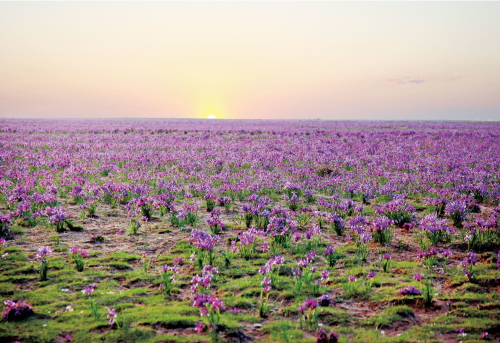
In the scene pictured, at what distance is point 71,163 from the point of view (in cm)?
1933

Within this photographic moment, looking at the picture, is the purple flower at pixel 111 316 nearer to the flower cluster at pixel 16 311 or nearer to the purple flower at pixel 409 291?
the flower cluster at pixel 16 311

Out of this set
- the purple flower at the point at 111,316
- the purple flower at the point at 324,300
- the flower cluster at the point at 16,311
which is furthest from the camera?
the purple flower at the point at 324,300

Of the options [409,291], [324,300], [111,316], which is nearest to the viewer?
[111,316]

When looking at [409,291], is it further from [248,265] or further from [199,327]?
[199,327]

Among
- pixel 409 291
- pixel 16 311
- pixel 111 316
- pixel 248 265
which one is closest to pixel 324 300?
pixel 409 291

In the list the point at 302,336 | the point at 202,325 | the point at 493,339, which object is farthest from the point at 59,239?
the point at 493,339

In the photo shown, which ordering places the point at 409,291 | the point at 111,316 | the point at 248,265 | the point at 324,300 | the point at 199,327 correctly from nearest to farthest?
the point at 199,327
the point at 111,316
the point at 324,300
the point at 409,291
the point at 248,265

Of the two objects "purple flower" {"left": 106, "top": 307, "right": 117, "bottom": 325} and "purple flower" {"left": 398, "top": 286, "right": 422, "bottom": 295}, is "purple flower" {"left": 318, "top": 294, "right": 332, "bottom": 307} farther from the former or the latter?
"purple flower" {"left": 106, "top": 307, "right": 117, "bottom": 325}

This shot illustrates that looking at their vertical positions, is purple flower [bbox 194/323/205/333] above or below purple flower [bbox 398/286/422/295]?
below

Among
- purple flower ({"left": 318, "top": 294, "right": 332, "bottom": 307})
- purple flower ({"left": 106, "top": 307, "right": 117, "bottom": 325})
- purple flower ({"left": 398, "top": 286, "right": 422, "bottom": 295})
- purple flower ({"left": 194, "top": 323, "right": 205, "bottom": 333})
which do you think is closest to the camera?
purple flower ({"left": 194, "top": 323, "right": 205, "bottom": 333})

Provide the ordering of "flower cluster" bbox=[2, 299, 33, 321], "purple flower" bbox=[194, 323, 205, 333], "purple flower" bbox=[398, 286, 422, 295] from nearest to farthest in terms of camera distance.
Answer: "purple flower" bbox=[194, 323, 205, 333] → "flower cluster" bbox=[2, 299, 33, 321] → "purple flower" bbox=[398, 286, 422, 295]

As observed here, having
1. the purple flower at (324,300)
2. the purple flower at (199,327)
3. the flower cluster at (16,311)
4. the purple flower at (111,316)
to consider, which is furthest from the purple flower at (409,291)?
the flower cluster at (16,311)

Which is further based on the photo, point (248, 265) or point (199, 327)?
point (248, 265)

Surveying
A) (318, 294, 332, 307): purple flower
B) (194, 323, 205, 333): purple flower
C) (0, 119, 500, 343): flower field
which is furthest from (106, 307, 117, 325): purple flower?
(318, 294, 332, 307): purple flower
